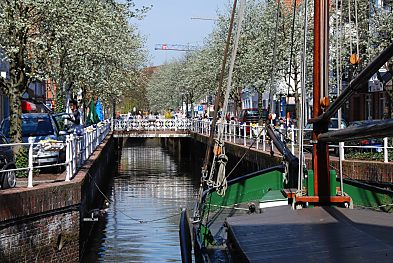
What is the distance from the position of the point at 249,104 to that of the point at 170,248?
78973mm

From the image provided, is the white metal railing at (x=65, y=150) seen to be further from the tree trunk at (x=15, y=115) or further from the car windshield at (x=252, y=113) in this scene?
the car windshield at (x=252, y=113)

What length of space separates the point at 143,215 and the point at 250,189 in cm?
1205

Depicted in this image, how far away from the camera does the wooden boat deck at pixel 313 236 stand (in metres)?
6.90

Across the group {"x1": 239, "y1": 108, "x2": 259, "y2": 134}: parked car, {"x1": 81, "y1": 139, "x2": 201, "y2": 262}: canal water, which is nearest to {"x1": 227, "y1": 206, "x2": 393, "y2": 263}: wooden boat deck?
{"x1": 81, "y1": 139, "x2": 201, "y2": 262}: canal water

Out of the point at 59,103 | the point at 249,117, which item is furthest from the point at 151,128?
the point at 59,103

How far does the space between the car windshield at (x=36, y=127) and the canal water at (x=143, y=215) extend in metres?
3.10

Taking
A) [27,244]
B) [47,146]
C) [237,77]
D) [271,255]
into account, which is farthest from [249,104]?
[271,255]

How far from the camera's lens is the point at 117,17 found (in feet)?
102

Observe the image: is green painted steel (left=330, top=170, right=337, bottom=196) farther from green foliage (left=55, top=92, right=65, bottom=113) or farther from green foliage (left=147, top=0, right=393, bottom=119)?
green foliage (left=55, top=92, right=65, bottom=113)

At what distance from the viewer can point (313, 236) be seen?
7.81 metres

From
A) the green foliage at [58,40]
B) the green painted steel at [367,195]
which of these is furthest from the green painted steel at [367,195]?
the green foliage at [58,40]

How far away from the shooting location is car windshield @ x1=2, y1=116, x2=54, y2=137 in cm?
2567

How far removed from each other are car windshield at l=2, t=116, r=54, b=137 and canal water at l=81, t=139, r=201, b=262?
3102 mm

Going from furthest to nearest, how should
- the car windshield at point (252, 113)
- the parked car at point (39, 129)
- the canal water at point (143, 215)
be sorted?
1. the car windshield at point (252, 113)
2. the parked car at point (39, 129)
3. the canal water at point (143, 215)
